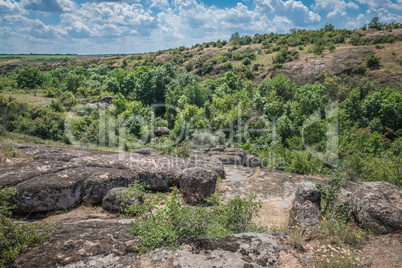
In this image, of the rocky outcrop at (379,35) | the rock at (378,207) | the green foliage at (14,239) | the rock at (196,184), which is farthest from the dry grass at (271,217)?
the rocky outcrop at (379,35)

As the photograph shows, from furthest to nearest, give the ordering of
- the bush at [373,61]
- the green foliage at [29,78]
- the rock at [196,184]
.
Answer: the green foliage at [29,78] < the bush at [373,61] < the rock at [196,184]

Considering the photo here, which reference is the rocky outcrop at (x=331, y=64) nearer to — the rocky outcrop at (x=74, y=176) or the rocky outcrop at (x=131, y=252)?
the rocky outcrop at (x=74, y=176)

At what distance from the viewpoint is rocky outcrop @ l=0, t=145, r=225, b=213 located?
7.45m

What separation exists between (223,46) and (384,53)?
57352 millimetres

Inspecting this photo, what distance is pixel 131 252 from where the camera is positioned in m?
4.52

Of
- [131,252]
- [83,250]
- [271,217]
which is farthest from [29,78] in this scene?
[131,252]

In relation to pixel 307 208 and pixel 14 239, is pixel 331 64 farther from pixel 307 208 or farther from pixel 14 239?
pixel 14 239

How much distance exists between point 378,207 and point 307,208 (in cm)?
180

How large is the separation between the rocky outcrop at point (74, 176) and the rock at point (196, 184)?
82 cm

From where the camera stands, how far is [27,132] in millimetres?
28766

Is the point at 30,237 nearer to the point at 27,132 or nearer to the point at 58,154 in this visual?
the point at 58,154

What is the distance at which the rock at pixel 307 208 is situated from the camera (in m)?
6.98

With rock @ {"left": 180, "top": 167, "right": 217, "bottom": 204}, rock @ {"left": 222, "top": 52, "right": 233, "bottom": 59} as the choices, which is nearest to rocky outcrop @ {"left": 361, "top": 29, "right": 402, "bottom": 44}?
rock @ {"left": 222, "top": 52, "right": 233, "bottom": 59}

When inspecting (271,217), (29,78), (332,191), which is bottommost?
(271,217)
